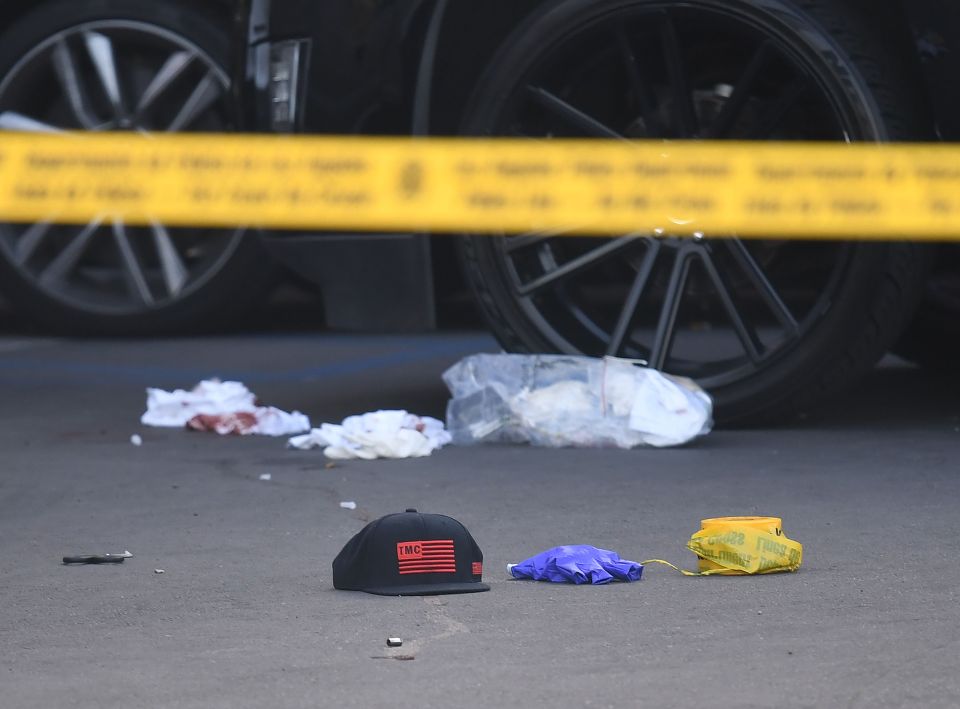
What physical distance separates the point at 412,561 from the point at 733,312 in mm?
2096

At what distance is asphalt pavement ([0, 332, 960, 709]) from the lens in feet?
9.24

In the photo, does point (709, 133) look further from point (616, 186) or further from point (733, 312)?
point (733, 312)

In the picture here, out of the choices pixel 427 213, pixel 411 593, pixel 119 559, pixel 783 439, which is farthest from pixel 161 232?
pixel 411 593

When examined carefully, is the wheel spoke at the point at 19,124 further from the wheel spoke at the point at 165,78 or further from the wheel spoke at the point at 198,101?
the wheel spoke at the point at 198,101

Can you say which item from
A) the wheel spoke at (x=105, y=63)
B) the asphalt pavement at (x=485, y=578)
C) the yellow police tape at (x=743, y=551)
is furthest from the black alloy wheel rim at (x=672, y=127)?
the wheel spoke at (x=105, y=63)

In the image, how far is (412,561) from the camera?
3.42 m

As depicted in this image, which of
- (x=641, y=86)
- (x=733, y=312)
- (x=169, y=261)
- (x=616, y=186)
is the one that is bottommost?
(x=733, y=312)

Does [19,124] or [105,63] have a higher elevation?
[105,63]

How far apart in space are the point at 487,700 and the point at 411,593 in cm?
70

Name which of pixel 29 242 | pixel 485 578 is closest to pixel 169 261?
pixel 29 242

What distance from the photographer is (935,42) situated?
16.3ft

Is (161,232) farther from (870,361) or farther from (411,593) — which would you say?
(411,593)

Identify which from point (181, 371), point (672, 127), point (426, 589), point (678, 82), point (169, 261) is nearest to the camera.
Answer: point (426, 589)

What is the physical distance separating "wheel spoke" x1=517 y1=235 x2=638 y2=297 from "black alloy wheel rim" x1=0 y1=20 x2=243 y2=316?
316cm
